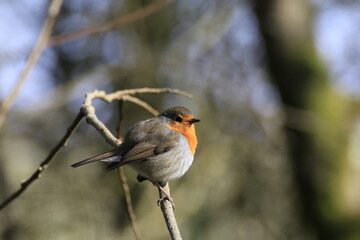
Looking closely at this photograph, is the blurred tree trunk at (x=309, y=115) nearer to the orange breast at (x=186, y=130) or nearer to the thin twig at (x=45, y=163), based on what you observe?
the orange breast at (x=186, y=130)

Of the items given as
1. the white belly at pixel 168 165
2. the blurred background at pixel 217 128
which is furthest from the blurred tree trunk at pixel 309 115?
the white belly at pixel 168 165

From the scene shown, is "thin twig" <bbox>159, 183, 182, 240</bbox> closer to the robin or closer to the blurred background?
the robin

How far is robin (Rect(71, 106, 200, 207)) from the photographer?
3.50m

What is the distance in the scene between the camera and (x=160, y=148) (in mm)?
3807

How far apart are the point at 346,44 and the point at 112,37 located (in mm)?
3895

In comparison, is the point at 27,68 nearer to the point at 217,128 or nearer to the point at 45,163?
the point at 45,163

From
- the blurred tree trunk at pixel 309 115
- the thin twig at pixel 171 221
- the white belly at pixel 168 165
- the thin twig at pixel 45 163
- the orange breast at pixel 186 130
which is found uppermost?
the blurred tree trunk at pixel 309 115

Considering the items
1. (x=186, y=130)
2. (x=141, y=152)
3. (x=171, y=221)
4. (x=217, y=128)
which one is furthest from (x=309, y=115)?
(x=171, y=221)

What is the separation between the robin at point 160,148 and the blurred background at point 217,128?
2769 millimetres

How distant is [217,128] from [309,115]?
1433 millimetres

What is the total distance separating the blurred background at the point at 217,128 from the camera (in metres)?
7.00

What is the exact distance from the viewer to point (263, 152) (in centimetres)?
750

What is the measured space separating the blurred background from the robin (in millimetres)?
2769

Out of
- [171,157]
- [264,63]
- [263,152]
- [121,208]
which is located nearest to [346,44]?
[264,63]
